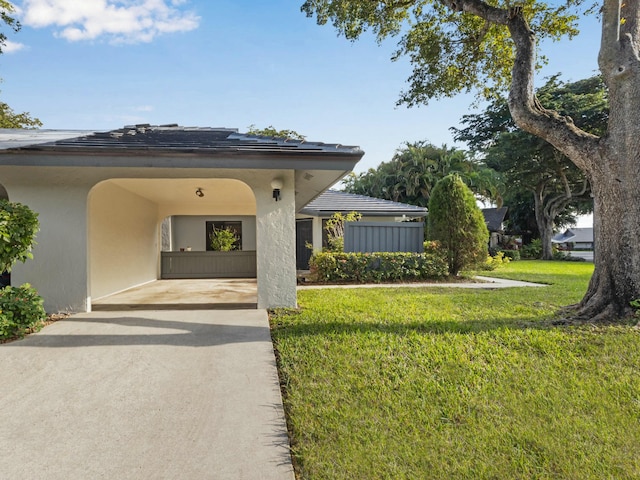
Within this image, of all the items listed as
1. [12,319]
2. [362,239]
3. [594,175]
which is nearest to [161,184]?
[12,319]

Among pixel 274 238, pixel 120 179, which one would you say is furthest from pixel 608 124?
pixel 120 179

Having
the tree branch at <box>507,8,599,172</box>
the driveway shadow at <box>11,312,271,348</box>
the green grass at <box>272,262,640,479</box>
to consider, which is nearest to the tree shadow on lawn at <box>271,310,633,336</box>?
the green grass at <box>272,262,640,479</box>

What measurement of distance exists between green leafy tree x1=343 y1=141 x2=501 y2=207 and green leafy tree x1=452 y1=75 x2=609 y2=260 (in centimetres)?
169

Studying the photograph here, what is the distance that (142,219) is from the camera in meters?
10.8

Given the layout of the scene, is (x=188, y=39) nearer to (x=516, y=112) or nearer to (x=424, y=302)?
(x=516, y=112)

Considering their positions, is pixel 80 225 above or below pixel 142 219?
below

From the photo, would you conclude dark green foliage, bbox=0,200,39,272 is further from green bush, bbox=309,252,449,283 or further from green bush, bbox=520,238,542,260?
green bush, bbox=520,238,542,260

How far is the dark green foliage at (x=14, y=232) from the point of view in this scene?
4.35m

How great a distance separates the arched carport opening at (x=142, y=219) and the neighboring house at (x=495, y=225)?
1061 inches

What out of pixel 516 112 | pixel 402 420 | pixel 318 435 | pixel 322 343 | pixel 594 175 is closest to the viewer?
pixel 318 435

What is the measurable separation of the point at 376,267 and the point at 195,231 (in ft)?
29.7

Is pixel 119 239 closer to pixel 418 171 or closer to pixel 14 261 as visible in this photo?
pixel 14 261

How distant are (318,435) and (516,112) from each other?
6.02 meters

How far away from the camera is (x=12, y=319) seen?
4586 millimetres
